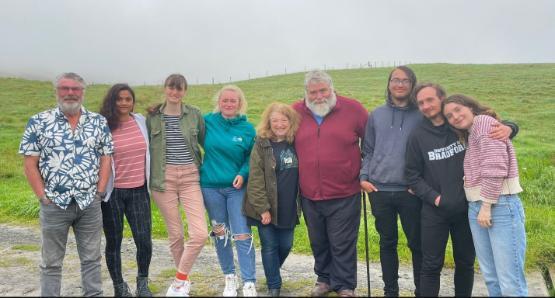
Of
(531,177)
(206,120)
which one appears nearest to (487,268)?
(206,120)

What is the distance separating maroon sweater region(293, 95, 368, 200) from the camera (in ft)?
18.5

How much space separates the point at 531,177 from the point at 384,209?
9455 mm

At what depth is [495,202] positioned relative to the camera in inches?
182

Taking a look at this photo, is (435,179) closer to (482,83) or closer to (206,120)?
(206,120)

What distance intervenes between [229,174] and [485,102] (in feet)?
102

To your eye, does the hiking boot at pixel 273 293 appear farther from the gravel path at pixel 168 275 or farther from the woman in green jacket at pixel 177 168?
the woman in green jacket at pixel 177 168

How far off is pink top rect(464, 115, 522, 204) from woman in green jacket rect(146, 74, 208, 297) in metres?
3.12

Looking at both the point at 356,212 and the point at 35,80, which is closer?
the point at 356,212

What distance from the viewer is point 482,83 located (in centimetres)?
4378

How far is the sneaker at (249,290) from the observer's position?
580 cm

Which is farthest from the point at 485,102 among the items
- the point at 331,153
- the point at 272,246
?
the point at 272,246

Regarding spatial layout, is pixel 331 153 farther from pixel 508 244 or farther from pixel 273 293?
pixel 508 244

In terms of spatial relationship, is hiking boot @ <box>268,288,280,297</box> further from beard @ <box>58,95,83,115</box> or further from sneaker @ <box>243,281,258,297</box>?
beard @ <box>58,95,83,115</box>

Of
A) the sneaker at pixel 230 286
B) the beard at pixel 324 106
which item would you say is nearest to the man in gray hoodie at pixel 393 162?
the beard at pixel 324 106
